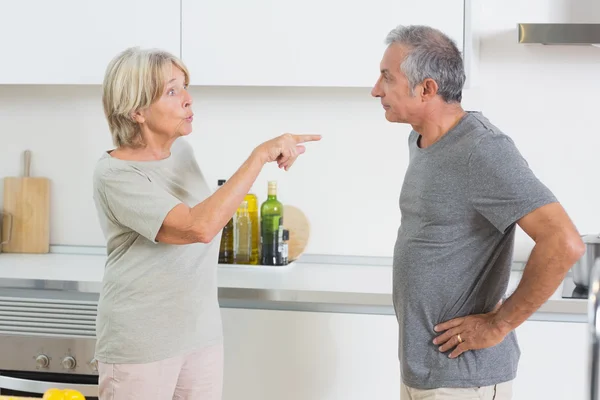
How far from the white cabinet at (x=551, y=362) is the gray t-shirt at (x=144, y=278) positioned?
0.92 meters

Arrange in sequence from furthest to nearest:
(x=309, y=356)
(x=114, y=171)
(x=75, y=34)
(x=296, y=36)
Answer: (x=75, y=34) → (x=296, y=36) → (x=309, y=356) → (x=114, y=171)

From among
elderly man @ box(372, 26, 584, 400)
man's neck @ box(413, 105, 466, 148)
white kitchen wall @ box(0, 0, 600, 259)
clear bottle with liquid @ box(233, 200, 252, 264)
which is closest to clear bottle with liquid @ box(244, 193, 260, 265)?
clear bottle with liquid @ box(233, 200, 252, 264)

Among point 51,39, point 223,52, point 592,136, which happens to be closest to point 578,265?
point 592,136

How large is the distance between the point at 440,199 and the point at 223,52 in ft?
3.77

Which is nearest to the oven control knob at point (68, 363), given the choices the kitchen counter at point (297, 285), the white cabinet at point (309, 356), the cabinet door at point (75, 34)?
the kitchen counter at point (297, 285)

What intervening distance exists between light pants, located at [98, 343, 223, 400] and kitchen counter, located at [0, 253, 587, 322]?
1.44ft

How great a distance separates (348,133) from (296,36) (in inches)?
19.8

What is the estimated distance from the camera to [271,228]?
2.88 meters

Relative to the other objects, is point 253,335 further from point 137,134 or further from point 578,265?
point 578,265

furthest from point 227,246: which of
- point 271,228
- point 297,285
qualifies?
point 297,285

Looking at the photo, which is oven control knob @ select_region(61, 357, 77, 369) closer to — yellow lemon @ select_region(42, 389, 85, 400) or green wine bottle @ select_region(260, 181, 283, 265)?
green wine bottle @ select_region(260, 181, 283, 265)

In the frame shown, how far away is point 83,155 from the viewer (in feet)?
10.5

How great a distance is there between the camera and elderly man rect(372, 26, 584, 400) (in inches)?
65.3

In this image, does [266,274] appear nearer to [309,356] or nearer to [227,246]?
[227,246]
